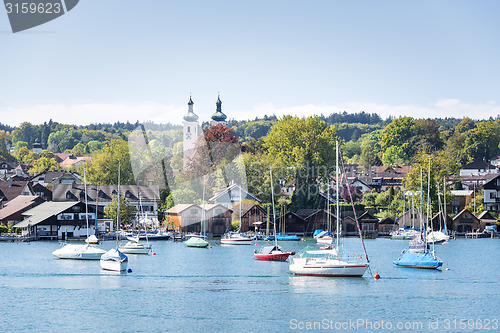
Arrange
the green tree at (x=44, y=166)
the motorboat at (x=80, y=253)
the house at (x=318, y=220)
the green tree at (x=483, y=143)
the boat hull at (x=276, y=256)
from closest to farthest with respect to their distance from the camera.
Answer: the boat hull at (x=276, y=256) < the motorboat at (x=80, y=253) < the house at (x=318, y=220) < the green tree at (x=44, y=166) < the green tree at (x=483, y=143)

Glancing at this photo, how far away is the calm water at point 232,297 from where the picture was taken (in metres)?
40.2

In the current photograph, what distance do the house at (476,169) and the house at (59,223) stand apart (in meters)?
100.0

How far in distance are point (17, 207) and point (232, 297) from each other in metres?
67.1

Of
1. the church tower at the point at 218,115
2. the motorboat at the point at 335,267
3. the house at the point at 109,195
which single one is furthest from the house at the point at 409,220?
the church tower at the point at 218,115

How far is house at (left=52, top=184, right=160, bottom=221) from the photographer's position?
4537 inches

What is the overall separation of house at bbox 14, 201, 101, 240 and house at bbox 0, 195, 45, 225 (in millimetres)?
4792

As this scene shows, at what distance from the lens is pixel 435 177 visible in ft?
389

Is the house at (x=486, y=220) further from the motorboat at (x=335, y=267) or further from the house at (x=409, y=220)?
the motorboat at (x=335, y=267)

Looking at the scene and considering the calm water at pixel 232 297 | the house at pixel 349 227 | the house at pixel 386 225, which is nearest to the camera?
the calm water at pixel 232 297

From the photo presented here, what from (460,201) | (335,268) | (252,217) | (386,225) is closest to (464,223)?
(386,225)

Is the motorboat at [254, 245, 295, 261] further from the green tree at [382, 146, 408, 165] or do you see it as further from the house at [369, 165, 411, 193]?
the green tree at [382, 146, 408, 165]

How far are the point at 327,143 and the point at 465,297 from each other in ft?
239

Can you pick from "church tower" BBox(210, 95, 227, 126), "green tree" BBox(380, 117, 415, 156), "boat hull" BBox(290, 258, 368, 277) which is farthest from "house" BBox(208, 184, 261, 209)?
"green tree" BBox(380, 117, 415, 156)

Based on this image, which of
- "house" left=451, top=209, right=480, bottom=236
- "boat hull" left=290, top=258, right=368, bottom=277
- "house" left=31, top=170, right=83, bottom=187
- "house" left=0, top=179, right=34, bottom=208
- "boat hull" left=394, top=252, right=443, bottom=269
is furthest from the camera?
"house" left=31, top=170, right=83, bottom=187
